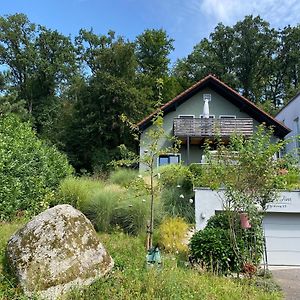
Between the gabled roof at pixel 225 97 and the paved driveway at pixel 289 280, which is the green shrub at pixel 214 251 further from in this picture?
the gabled roof at pixel 225 97

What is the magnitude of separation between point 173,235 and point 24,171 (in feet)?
20.0

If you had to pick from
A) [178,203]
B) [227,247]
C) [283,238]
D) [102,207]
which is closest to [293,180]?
[283,238]

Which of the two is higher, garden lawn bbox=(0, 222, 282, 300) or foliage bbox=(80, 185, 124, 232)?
foliage bbox=(80, 185, 124, 232)

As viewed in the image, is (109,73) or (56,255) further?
(109,73)

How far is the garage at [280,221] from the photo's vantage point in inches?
513

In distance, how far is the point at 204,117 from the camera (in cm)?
2245

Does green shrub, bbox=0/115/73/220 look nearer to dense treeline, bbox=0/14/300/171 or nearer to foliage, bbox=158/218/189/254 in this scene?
foliage, bbox=158/218/189/254

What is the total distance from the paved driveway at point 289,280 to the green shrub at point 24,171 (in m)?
8.26

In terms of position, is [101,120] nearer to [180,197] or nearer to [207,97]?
[207,97]

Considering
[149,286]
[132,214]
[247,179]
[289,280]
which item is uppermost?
[247,179]

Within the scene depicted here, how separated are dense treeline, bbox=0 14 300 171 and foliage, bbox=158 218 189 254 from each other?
42.6 feet

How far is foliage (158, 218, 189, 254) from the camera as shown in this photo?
10945 mm

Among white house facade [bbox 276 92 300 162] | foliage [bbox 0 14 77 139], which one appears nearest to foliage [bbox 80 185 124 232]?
white house facade [bbox 276 92 300 162]

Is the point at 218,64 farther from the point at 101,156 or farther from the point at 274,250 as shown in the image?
the point at 274,250
